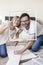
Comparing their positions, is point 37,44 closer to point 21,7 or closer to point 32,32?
point 32,32

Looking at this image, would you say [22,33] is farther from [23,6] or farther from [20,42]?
[23,6]

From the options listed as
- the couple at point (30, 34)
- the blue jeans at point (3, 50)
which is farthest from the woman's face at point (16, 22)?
the blue jeans at point (3, 50)

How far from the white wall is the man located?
51 millimetres

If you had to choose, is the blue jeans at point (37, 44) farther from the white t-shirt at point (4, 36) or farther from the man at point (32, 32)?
the white t-shirt at point (4, 36)

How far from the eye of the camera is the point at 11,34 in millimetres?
934

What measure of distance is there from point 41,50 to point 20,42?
19 centimetres

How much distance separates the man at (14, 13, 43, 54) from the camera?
95 centimetres

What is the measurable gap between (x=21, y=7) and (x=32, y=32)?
21cm

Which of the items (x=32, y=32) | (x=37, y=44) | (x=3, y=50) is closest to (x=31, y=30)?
(x=32, y=32)

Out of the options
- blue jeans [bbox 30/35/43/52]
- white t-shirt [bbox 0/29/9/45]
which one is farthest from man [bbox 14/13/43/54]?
white t-shirt [bbox 0/29/9/45]

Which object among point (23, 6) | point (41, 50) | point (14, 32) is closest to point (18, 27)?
point (14, 32)

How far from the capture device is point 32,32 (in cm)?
96

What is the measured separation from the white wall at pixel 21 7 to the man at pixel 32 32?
5cm

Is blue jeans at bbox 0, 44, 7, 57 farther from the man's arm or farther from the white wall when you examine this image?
the white wall
